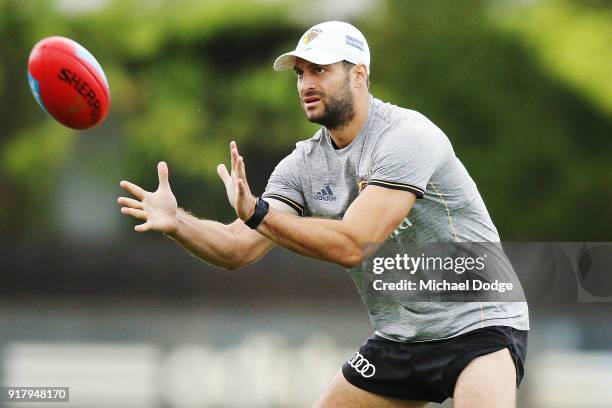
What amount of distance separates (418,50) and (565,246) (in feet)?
13.6

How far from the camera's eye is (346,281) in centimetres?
1124

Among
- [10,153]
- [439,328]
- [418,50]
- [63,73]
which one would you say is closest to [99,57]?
[10,153]

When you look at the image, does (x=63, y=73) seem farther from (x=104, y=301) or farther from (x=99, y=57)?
(x=99, y=57)

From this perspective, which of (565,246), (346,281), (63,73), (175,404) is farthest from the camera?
(565,246)

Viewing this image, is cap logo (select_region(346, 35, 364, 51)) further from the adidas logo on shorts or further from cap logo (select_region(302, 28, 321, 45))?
the adidas logo on shorts

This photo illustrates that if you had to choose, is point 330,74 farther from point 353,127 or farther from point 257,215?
point 257,215

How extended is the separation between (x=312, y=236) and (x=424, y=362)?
98 cm

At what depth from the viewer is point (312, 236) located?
5629 millimetres

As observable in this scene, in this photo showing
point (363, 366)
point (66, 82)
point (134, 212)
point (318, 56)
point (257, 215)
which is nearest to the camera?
point (257, 215)

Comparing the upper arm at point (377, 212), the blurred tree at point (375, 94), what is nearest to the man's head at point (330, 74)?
the upper arm at point (377, 212)

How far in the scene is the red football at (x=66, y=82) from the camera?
6598 mm

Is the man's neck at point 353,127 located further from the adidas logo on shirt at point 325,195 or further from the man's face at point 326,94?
the adidas logo on shirt at point 325,195

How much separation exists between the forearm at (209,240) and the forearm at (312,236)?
0.60m

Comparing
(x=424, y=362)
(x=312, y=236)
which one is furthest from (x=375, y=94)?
(x=312, y=236)
